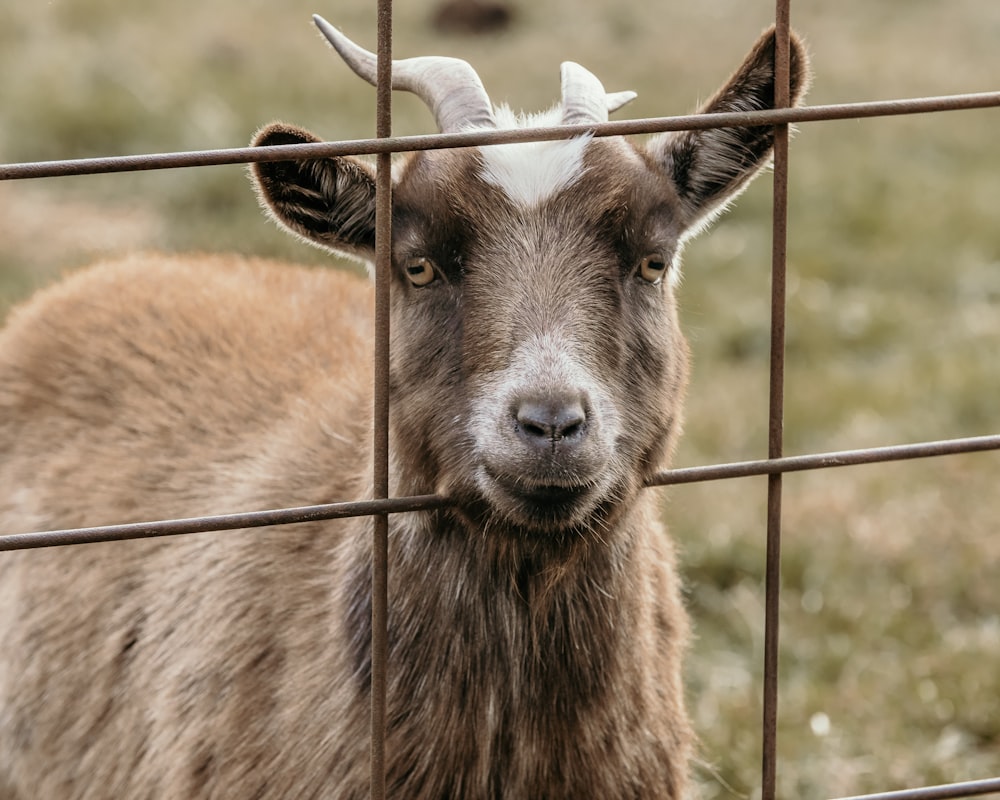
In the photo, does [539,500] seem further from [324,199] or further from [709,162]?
[709,162]

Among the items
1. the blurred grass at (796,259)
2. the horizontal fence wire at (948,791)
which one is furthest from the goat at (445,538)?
the blurred grass at (796,259)

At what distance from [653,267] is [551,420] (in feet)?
2.08

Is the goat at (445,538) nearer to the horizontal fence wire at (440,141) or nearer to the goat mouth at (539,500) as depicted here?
the goat mouth at (539,500)

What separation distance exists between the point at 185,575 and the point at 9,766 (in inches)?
33.5

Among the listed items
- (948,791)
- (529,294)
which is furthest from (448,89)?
(948,791)

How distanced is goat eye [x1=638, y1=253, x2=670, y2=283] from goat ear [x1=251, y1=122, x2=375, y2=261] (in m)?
0.61

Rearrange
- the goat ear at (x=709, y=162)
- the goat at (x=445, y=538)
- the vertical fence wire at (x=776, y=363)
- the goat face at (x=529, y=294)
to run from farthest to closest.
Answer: the goat ear at (x=709, y=162) < the goat at (x=445, y=538) < the goat face at (x=529, y=294) < the vertical fence wire at (x=776, y=363)

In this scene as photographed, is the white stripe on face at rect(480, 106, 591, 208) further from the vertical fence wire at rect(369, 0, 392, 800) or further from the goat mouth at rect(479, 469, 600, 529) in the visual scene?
the goat mouth at rect(479, 469, 600, 529)

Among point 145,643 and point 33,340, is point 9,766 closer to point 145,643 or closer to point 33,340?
point 145,643

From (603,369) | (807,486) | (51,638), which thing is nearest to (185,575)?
(51,638)

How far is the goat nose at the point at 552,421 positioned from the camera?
2.74 m

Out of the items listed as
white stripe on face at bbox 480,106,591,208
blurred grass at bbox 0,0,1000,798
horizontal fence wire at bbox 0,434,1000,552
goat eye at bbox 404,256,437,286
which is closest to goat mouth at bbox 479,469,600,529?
horizontal fence wire at bbox 0,434,1000,552

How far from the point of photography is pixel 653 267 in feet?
10.5

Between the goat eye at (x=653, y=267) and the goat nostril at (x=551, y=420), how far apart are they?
1.74 feet
